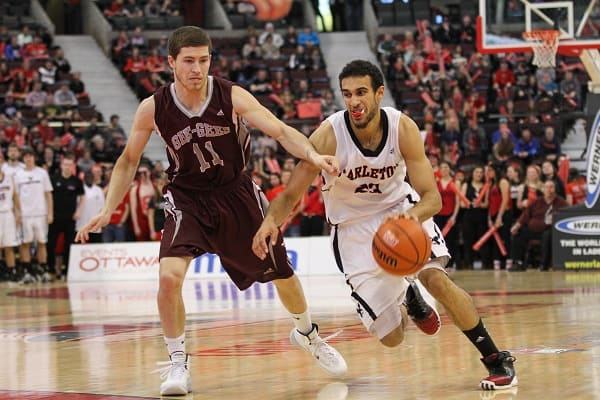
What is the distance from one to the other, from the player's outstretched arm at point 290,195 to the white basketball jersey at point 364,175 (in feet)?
0.17

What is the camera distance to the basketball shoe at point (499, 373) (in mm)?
5336

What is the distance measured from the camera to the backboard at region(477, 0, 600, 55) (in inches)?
589

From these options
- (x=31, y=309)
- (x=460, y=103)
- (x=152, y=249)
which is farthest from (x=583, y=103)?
(x=31, y=309)

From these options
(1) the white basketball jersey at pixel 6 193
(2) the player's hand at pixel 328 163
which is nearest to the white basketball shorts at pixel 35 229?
(1) the white basketball jersey at pixel 6 193

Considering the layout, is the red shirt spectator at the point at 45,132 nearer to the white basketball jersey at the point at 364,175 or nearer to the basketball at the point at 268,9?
the basketball at the point at 268,9

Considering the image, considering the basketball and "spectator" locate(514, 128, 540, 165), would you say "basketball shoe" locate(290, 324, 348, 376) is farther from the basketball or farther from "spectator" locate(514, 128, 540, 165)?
the basketball

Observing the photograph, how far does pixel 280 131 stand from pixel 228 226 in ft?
1.99

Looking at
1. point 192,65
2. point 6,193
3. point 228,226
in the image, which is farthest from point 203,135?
point 6,193

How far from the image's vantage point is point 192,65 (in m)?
5.70

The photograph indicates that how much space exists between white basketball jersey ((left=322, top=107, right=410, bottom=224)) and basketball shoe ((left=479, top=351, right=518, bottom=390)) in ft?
3.20

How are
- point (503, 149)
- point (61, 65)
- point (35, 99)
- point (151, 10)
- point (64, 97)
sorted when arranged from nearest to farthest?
1. point (503, 149)
2. point (35, 99)
3. point (64, 97)
4. point (61, 65)
5. point (151, 10)

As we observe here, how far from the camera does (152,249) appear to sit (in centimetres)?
1579

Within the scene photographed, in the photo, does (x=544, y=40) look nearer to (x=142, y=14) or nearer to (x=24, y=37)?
(x=24, y=37)

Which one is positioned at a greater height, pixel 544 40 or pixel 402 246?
pixel 402 246
